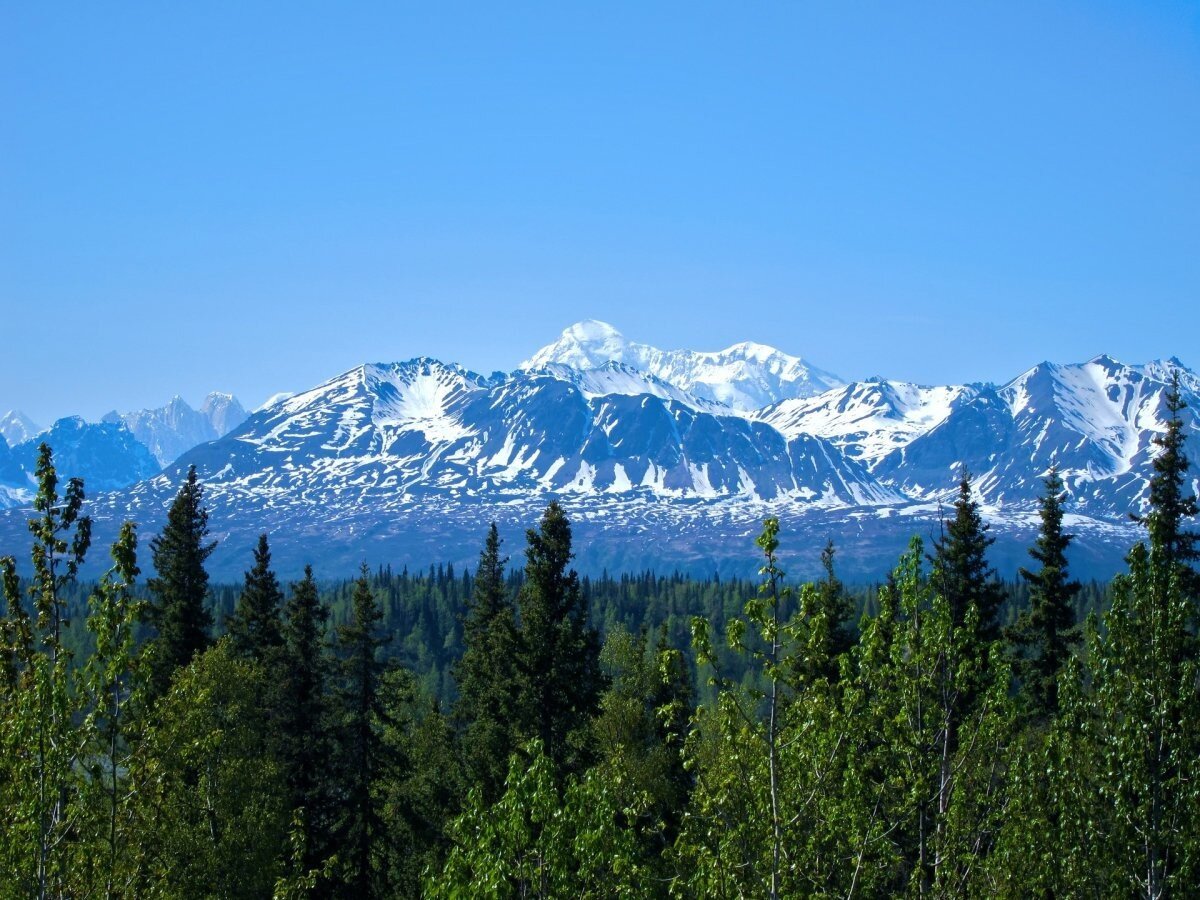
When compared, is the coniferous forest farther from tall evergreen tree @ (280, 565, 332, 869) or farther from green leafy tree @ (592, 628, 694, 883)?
green leafy tree @ (592, 628, 694, 883)

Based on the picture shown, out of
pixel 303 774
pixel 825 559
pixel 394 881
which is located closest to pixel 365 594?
pixel 303 774

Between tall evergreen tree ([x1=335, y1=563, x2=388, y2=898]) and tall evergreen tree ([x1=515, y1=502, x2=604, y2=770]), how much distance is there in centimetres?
837

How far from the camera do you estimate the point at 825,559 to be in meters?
47.3

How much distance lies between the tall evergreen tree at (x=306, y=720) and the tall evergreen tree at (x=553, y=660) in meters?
10.2

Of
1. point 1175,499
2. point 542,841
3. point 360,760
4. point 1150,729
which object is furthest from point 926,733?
point 360,760

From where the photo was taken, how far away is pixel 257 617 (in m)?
54.2

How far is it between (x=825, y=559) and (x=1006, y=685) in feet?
84.0

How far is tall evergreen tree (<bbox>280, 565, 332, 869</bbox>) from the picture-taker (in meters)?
45.2

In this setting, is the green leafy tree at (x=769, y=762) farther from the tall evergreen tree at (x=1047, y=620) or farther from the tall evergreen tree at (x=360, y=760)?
the tall evergreen tree at (x=1047, y=620)

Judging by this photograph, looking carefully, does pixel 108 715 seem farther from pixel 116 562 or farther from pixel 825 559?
pixel 825 559

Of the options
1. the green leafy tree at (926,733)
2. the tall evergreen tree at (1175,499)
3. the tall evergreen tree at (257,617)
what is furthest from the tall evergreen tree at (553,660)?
the tall evergreen tree at (1175,499)

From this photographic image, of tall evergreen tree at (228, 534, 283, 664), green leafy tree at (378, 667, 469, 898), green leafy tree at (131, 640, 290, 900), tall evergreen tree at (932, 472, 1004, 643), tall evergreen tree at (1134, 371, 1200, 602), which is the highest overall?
tall evergreen tree at (1134, 371, 1200, 602)

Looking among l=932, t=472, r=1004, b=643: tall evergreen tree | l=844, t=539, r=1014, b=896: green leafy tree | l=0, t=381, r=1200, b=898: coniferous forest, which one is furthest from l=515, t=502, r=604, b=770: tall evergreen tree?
l=844, t=539, r=1014, b=896: green leafy tree

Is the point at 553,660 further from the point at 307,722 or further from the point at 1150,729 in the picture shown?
the point at 1150,729
